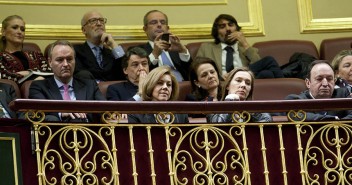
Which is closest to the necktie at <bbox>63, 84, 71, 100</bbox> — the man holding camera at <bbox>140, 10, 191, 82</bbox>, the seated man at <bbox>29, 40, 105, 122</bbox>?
the seated man at <bbox>29, 40, 105, 122</bbox>

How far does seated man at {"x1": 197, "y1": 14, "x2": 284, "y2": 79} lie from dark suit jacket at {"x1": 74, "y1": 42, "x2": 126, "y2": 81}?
632mm

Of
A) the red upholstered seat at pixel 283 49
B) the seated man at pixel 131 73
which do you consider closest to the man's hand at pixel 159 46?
the seated man at pixel 131 73

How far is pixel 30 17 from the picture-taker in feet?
25.8

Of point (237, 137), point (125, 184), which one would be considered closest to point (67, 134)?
Answer: point (125, 184)

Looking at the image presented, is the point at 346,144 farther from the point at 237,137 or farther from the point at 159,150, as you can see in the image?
the point at 159,150

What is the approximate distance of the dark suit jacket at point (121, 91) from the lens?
263 inches

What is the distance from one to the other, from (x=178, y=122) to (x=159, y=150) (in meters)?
0.18

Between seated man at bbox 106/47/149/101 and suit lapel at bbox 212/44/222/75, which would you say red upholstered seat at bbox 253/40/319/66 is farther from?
seated man at bbox 106/47/149/101

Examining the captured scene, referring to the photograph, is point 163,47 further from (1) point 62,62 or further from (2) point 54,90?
(2) point 54,90

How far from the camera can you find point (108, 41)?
7.41m

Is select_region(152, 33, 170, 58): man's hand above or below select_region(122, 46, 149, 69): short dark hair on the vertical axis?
above

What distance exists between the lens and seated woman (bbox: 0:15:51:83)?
710 cm

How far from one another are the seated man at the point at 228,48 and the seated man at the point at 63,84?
132cm

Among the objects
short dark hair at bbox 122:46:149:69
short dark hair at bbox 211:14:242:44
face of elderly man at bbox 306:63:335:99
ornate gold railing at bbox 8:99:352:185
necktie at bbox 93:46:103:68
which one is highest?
short dark hair at bbox 211:14:242:44
